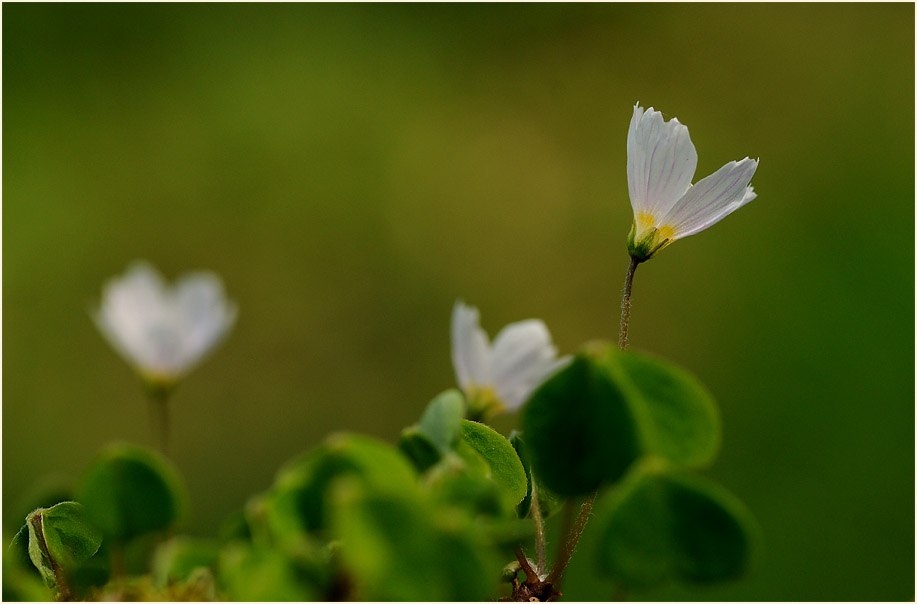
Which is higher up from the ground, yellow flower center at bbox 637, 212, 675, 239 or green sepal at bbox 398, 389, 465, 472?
yellow flower center at bbox 637, 212, 675, 239

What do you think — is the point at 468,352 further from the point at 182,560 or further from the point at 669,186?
the point at 182,560

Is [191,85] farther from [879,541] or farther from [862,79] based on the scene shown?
[879,541]

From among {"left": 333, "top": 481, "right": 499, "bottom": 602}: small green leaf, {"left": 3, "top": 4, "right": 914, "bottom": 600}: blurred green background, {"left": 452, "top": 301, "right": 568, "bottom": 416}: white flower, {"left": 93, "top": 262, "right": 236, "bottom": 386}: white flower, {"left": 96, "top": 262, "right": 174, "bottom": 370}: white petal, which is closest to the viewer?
{"left": 333, "top": 481, "right": 499, "bottom": 602}: small green leaf

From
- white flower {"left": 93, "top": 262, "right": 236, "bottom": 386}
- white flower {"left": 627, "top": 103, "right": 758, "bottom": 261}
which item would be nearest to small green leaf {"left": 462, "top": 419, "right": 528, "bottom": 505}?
white flower {"left": 627, "top": 103, "right": 758, "bottom": 261}

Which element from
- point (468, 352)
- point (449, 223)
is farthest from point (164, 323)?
point (449, 223)

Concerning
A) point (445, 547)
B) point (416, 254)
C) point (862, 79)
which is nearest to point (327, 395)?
point (416, 254)

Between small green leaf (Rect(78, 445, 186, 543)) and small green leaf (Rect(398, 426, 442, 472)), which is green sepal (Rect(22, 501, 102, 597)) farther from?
small green leaf (Rect(398, 426, 442, 472))

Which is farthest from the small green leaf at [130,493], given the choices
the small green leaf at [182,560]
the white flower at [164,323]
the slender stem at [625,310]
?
the white flower at [164,323]
